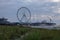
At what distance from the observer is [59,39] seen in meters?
19.0

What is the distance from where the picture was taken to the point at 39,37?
21.4m

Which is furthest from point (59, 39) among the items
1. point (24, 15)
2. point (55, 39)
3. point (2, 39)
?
point (24, 15)

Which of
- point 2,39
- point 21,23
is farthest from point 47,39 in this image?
point 21,23

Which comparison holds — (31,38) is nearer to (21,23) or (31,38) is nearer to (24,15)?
(24,15)

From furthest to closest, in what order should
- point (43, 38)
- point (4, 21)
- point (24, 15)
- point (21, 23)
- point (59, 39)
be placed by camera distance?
point (4, 21) < point (21, 23) < point (24, 15) < point (43, 38) < point (59, 39)

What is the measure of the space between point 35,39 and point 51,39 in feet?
6.61

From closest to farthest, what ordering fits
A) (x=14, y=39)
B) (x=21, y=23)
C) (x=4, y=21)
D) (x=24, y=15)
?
(x=14, y=39) < (x=24, y=15) < (x=21, y=23) < (x=4, y=21)

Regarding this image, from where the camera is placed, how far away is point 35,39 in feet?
68.9

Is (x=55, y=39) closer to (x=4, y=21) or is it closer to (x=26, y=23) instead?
(x=26, y=23)

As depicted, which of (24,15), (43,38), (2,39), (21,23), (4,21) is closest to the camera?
(43,38)

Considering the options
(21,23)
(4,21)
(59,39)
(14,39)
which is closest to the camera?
(59,39)

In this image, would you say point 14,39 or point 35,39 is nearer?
point 35,39

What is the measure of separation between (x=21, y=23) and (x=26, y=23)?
411cm

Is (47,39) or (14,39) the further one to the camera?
(14,39)
